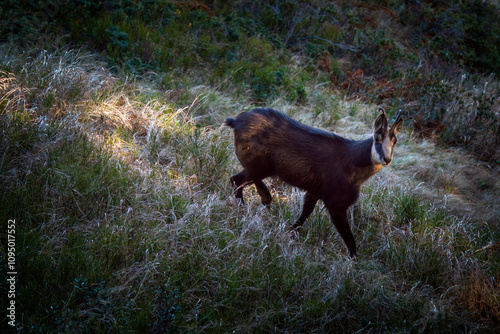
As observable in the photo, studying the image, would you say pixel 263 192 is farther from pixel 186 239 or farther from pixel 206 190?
pixel 186 239

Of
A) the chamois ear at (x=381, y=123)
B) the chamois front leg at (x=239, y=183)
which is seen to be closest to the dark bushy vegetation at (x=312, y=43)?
the chamois front leg at (x=239, y=183)

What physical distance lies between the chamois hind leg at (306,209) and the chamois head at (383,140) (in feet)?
2.90

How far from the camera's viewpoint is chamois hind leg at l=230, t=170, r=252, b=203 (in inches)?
204

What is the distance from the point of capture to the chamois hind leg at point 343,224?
4.57 meters

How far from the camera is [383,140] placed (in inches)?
172

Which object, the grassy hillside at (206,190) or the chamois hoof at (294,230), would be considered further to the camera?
the chamois hoof at (294,230)

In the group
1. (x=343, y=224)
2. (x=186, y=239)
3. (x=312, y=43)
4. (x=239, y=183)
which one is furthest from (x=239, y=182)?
(x=312, y=43)

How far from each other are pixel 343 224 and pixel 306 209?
527mm

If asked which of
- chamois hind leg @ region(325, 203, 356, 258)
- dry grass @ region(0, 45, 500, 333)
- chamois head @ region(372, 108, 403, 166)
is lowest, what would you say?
dry grass @ region(0, 45, 500, 333)

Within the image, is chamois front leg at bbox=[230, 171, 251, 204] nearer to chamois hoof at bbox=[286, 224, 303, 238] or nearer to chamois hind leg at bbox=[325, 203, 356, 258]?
chamois hoof at bbox=[286, 224, 303, 238]

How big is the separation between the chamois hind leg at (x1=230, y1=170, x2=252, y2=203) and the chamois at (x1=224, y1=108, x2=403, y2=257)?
25 mm

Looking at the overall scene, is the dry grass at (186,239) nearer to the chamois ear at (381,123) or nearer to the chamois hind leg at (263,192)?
the chamois hind leg at (263,192)

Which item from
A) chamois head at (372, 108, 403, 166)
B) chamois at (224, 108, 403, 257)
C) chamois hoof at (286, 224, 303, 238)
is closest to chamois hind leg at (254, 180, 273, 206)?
chamois at (224, 108, 403, 257)

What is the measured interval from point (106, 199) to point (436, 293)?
3.63 m
